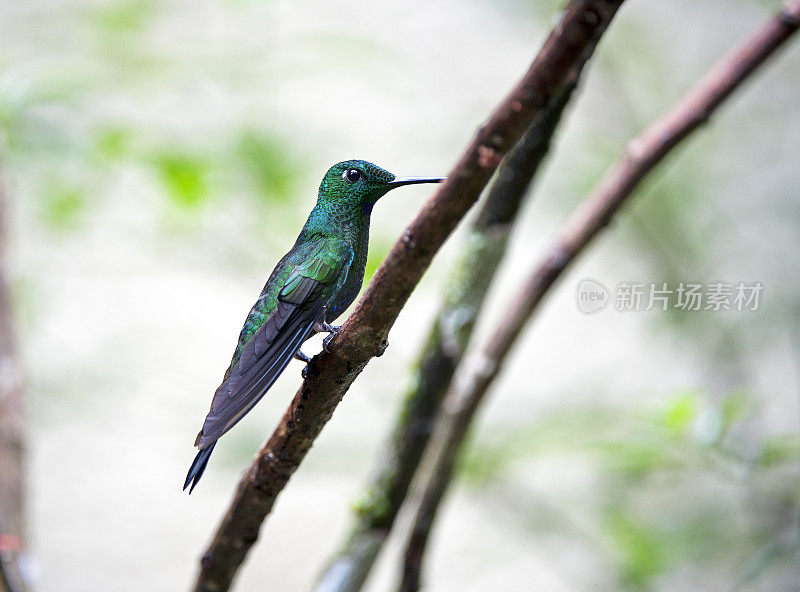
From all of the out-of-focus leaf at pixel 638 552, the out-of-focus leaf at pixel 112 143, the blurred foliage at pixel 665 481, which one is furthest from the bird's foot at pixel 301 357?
the out-of-focus leaf at pixel 638 552

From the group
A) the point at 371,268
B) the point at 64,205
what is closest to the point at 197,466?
the point at 371,268

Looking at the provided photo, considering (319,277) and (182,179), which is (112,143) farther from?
(319,277)

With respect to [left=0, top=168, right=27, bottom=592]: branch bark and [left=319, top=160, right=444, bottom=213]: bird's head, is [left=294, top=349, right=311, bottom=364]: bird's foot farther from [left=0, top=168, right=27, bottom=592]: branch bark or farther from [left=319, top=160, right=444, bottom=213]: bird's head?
[left=0, top=168, right=27, bottom=592]: branch bark

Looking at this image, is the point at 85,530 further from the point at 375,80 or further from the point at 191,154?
the point at 375,80

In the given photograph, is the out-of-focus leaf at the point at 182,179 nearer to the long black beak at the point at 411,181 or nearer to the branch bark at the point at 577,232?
the branch bark at the point at 577,232

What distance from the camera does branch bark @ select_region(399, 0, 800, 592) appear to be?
875mm

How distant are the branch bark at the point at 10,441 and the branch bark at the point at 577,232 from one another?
57cm

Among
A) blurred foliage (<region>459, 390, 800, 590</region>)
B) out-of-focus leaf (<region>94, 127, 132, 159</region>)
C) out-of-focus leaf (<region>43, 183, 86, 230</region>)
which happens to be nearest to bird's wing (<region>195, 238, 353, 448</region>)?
blurred foliage (<region>459, 390, 800, 590</region>)

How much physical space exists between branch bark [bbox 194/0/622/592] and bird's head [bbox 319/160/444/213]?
2.4 inches

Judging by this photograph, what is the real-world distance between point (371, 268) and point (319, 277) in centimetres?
41

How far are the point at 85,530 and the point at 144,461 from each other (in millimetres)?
301

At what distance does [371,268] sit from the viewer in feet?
3.06

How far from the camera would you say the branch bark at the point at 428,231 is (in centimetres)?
44

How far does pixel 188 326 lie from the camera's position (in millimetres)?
2162
